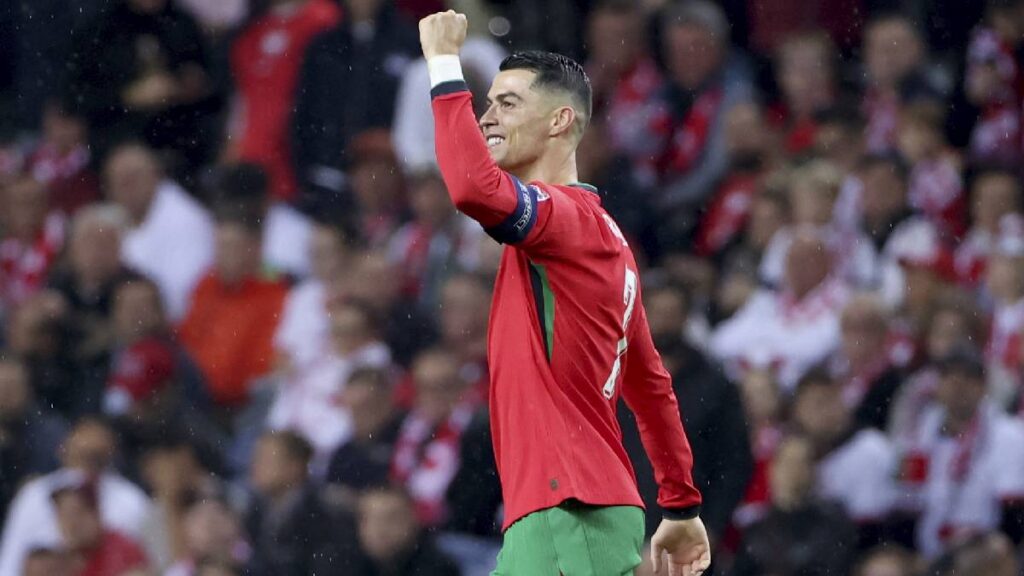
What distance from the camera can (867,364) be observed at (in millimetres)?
7508

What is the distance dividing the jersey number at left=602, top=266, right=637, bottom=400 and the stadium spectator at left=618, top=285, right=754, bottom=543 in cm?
284

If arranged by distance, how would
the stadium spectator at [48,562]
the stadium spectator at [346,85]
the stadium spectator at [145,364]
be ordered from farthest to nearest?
1. the stadium spectator at [346,85]
2. the stadium spectator at [145,364]
3. the stadium spectator at [48,562]

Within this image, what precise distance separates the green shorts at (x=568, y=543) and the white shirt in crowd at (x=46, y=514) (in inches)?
160

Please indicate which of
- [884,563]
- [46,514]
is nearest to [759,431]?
[884,563]

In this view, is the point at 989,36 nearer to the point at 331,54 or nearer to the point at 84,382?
the point at 331,54

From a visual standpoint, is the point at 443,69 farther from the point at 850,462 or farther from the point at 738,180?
the point at 738,180

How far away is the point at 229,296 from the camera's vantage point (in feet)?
28.3

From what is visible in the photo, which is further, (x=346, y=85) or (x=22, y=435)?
(x=346, y=85)

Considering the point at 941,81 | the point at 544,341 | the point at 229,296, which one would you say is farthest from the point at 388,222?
the point at 544,341

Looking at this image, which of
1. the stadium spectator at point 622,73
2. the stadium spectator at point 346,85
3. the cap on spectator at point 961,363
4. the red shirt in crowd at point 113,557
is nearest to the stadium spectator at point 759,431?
the cap on spectator at point 961,363

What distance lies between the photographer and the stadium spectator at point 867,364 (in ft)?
24.4

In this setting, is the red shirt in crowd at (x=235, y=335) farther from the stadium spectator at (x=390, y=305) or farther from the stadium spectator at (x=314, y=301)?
the stadium spectator at (x=390, y=305)

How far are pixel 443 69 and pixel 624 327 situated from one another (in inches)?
27.8

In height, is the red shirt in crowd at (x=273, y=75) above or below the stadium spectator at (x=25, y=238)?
above
